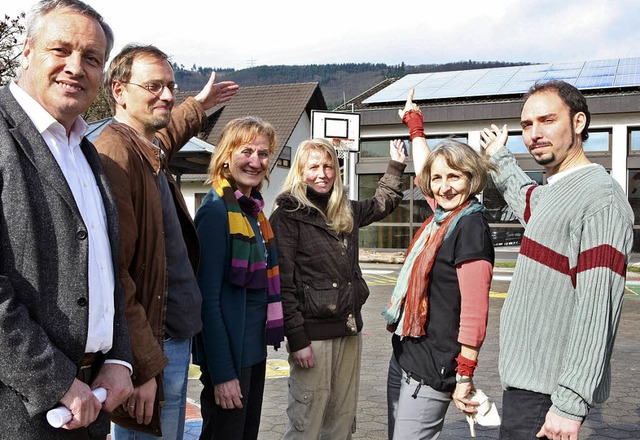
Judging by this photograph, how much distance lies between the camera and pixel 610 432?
500 centimetres

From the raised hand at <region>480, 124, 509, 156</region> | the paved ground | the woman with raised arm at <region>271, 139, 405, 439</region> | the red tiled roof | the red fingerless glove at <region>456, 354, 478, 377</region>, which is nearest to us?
the red fingerless glove at <region>456, 354, 478, 377</region>

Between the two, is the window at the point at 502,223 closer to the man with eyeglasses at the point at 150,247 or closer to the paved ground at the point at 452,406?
the paved ground at the point at 452,406

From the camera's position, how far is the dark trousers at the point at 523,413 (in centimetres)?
252

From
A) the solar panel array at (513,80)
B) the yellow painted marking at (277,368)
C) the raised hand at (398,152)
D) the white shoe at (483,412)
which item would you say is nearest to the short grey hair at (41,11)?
the white shoe at (483,412)

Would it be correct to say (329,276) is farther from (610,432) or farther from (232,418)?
(610,432)

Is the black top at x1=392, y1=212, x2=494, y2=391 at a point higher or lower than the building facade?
lower

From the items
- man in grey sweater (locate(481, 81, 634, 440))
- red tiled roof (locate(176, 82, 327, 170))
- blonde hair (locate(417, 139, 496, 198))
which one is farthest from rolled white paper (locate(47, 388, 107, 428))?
red tiled roof (locate(176, 82, 327, 170))

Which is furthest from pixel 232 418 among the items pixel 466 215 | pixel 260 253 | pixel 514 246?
pixel 514 246

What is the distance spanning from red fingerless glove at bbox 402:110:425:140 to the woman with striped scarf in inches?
44.0

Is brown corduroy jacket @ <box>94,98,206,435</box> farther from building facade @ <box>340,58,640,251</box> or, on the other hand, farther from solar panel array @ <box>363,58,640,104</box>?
solar panel array @ <box>363,58,640,104</box>

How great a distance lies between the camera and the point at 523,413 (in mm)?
2562

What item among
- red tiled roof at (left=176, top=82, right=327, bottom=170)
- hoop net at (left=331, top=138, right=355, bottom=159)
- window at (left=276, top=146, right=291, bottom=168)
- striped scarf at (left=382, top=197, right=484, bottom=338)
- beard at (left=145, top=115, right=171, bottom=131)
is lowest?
striped scarf at (left=382, top=197, right=484, bottom=338)

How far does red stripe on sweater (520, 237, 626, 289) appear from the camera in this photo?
2.34 metres

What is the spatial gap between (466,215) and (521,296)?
26.0 inches
